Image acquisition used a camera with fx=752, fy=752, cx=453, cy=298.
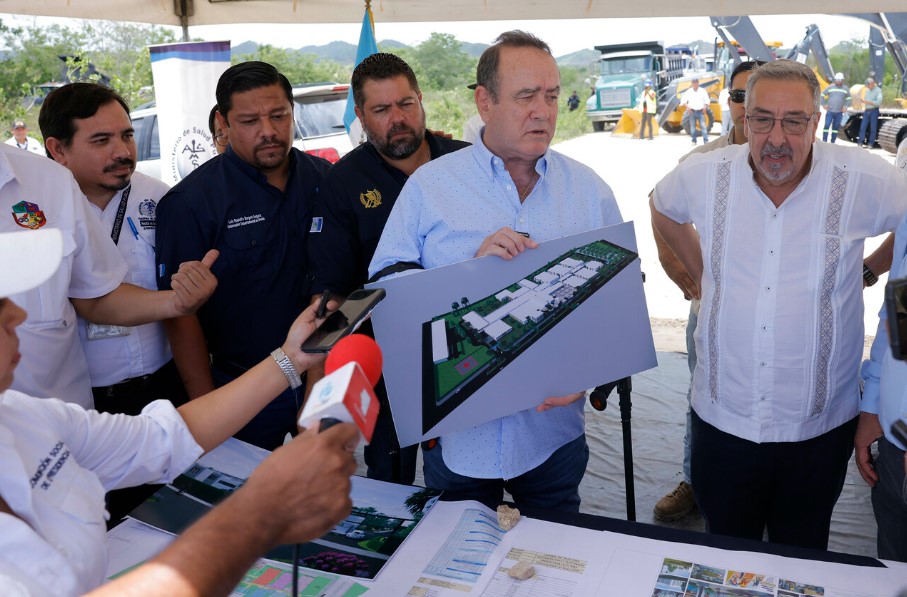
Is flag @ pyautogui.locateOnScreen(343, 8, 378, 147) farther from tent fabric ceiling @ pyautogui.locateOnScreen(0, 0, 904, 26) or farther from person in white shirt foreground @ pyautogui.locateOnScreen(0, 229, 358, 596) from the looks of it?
person in white shirt foreground @ pyautogui.locateOnScreen(0, 229, 358, 596)

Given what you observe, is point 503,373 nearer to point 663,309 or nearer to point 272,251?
point 272,251

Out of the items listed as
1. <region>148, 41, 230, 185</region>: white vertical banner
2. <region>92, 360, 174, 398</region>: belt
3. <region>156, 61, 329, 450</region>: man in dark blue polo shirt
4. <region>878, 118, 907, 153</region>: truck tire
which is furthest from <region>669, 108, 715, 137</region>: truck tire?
<region>92, 360, 174, 398</region>: belt

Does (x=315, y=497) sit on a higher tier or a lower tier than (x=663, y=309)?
higher

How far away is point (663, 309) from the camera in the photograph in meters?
6.78

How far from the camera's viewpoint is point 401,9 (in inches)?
183

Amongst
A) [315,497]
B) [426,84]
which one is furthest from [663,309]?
[426,84]

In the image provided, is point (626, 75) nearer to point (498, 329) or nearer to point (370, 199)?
point (370, 199)

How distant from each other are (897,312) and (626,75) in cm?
2503

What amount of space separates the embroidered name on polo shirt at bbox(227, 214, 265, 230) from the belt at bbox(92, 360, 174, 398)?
60cm

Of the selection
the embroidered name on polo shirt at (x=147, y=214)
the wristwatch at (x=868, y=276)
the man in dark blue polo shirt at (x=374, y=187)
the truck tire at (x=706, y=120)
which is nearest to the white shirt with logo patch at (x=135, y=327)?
the embroidered name on polo shirt at (x=147, y=214)

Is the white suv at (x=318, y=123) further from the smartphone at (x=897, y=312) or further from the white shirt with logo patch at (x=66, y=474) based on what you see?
the smartphone at (x=897, y=312)

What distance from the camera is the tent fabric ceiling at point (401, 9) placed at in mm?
4078

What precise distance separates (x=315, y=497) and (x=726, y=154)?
5.99 ft

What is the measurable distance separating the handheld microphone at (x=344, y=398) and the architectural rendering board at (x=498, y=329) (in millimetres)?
816
